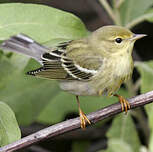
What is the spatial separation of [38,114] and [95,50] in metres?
0.93

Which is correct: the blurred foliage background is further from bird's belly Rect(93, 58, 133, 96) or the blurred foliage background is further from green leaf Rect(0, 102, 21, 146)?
bird's belly Rect(93, 58, 133, 96)

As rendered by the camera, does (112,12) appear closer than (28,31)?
No

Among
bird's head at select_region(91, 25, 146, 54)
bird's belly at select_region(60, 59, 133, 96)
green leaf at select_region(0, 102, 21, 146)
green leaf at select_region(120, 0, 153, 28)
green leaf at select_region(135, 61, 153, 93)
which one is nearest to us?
green leaf at select_region(0, 102, 21, 146)

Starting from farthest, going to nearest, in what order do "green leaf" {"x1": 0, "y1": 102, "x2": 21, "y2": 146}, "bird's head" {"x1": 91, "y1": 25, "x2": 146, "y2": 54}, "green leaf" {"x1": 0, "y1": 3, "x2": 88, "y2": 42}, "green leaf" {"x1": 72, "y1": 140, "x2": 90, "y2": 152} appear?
1. "green leaf" {"x1": 72, "y1": 140, "x2": 90, "y2": 152}
2. "bird's head" {"x1": 91, "y1": 25, "x2": 146, "y2": 54}
3. "green leaf" {"x1": 0, "y1": 3, "x2": 88, "y2": 42}
4. "green leaf" {"x1": 0, "y1": 102, "x2": 21, "y2": 146}

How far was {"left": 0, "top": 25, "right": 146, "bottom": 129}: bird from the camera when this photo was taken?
9.32 ft

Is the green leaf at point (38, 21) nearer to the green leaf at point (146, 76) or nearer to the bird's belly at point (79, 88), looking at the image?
the bird's belly at point (79, 88)

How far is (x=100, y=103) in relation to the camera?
3.67 meters

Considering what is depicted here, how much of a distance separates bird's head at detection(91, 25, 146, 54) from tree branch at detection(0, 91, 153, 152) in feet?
1.94

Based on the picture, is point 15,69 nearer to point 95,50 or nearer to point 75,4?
point 95,50

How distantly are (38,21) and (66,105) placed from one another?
1240 mm

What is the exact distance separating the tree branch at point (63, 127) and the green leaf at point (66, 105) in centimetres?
117

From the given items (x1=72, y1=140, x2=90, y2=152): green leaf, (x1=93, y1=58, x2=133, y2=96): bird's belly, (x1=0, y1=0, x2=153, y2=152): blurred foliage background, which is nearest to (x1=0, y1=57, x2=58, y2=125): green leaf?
(x1=0, y1=0, x2=153, y2=152): blurred foliage background

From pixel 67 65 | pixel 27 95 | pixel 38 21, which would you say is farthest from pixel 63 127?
pixel 27 95

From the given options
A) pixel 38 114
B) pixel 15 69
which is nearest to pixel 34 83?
pixel 38 114
